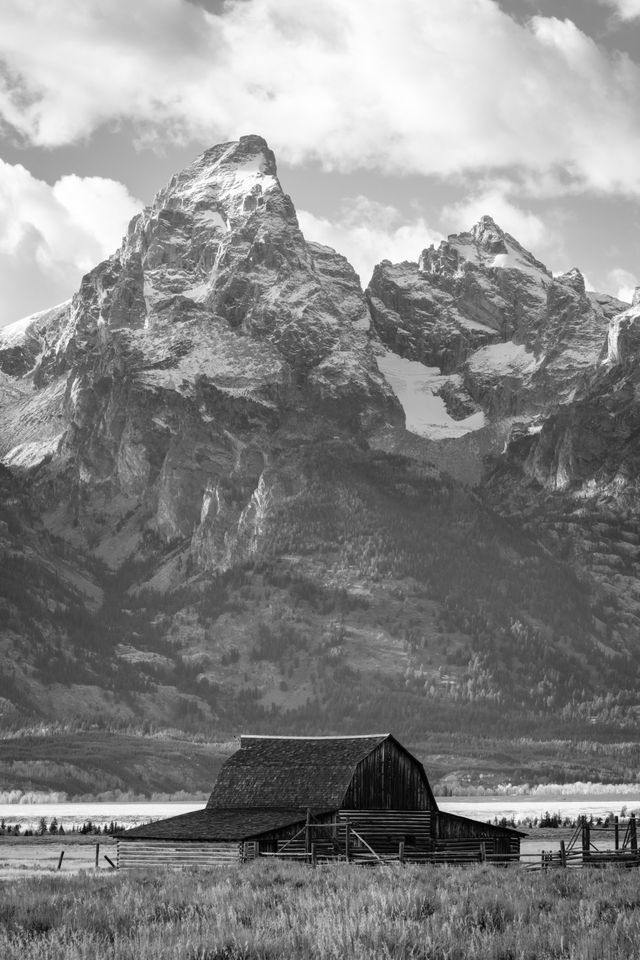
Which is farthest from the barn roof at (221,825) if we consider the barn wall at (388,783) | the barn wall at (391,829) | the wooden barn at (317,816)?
the barn wall at (388,783)

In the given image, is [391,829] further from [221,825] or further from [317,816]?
[221,825]

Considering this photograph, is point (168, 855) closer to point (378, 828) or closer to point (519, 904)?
point (378, 828)

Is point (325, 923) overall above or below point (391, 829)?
below

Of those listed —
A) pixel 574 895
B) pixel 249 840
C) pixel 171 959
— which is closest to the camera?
pixel 171 959

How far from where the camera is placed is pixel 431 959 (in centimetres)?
2395

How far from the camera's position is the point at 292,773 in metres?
77.8

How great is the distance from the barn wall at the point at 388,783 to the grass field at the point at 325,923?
35.7m

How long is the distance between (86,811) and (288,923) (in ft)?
512

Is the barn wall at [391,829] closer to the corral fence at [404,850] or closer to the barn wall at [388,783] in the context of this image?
the corral fence at [404,850]

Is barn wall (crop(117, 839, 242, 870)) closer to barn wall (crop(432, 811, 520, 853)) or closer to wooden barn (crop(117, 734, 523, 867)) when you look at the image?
wooden barn (crop(117, 734, 523, 867))

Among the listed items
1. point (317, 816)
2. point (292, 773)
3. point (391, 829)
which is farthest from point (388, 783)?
point (317, 816)

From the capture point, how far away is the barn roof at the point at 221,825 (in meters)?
68.7

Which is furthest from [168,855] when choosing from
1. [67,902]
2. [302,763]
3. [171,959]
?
[171,959]

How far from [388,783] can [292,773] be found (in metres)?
5.51
